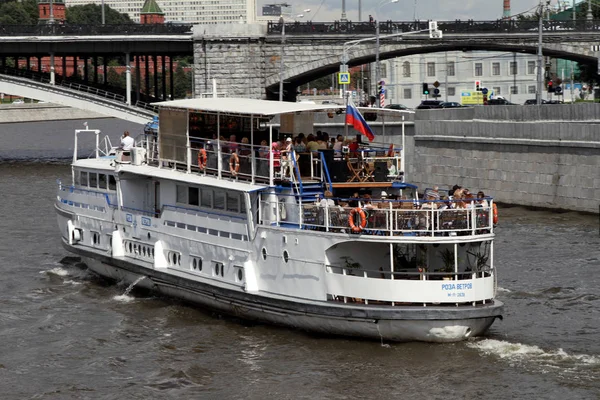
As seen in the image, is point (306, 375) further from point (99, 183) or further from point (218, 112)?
point (99, 183)

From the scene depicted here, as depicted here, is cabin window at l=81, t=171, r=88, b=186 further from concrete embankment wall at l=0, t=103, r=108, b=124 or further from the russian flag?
concrete embankment wall at l=0, t=103, r=108, b=124

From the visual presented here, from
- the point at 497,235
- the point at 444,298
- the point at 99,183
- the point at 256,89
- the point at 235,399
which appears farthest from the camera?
the point at 256,89

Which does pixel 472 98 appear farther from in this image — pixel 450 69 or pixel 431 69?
pixel 431 69

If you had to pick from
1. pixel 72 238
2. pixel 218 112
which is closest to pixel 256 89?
pixel 72 238

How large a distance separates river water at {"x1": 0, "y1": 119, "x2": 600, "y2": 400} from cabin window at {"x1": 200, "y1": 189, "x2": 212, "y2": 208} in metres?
2.64

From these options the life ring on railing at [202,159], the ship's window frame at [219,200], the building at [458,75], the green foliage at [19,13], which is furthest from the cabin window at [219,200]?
the green foliage at [19,13]

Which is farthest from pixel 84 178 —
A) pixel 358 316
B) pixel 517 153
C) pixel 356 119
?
pixel 517 153

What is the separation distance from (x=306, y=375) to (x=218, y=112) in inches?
300

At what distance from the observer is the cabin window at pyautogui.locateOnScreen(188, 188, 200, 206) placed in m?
29.2

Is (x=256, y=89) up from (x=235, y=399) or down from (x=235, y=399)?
up

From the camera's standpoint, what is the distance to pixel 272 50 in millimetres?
76125

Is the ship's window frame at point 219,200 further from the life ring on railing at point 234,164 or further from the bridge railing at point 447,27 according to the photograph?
the bridge railing at point 447,27

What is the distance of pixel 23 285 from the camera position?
110ft

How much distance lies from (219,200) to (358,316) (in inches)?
208
